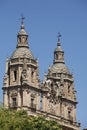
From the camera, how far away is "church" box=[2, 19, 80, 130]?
132 meters

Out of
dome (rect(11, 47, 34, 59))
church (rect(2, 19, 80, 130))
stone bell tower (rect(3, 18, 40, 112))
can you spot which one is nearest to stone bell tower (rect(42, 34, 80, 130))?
church (rect(2, 19, 80, 130))

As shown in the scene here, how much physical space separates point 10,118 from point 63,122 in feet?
200

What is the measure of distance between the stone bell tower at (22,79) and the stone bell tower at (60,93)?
538 centimetres

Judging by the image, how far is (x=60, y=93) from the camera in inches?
5694

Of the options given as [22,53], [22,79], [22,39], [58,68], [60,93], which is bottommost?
[60,93]

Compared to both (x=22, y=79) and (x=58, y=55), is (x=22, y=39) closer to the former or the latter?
(x=22, y=79)

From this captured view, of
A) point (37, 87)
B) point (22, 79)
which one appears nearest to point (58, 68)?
point (37, 87)

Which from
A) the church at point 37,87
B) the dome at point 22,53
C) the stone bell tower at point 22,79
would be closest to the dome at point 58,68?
the church at point 37,87

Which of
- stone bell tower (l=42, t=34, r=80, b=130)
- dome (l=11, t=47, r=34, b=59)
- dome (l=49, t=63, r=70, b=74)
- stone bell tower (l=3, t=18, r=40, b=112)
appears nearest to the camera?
stone bell tower (l=3, t=18, r=40, b=112)

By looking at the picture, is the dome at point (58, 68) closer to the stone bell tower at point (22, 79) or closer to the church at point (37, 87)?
the church at point (37, 87)

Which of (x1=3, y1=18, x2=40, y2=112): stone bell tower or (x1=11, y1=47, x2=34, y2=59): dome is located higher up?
(x1=11, y1=47, x2=34, y2=59): dome

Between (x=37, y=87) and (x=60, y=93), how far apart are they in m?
10.6

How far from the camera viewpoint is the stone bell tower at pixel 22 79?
131750 millimetres

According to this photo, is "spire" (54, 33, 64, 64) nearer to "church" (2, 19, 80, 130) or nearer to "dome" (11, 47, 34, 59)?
"church" (2, 19, 80, 130)
